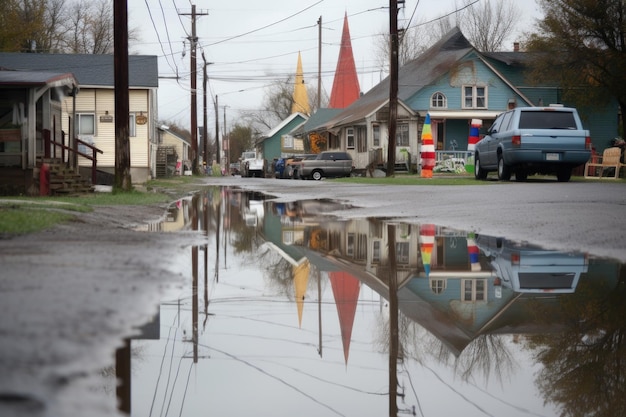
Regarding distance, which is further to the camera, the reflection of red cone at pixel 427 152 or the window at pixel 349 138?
the window at pixel 349 138

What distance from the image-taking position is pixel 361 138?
51.5 meters

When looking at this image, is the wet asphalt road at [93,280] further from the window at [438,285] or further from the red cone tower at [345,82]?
the red cone tower at [345,82]

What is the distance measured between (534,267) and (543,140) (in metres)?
16.6

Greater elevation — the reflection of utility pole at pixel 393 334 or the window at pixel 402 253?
the window at pixel 402 253

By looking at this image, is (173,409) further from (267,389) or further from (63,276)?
(63,276)

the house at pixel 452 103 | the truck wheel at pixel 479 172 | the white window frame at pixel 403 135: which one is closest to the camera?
the truck wheel at pixel 479 172

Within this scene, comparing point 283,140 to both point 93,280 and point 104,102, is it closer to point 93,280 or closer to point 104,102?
point 104,102

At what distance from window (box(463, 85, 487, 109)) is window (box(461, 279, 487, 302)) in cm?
4469

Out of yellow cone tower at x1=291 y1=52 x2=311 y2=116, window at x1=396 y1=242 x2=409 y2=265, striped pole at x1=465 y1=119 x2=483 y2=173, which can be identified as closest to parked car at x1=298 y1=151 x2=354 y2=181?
striped pole at x1=465 y1=119 x2=483 y2=173

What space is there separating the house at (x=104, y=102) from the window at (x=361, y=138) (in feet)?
48.0

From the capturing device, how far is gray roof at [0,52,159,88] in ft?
124

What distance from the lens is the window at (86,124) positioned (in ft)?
123

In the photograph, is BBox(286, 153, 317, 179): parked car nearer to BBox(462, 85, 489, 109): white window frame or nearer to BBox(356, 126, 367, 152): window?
BBox(356, 126, 367, 152): window

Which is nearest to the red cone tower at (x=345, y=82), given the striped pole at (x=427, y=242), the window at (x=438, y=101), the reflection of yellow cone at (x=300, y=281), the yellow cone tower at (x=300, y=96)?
the yellow cone tower at (x=300, y=96)
